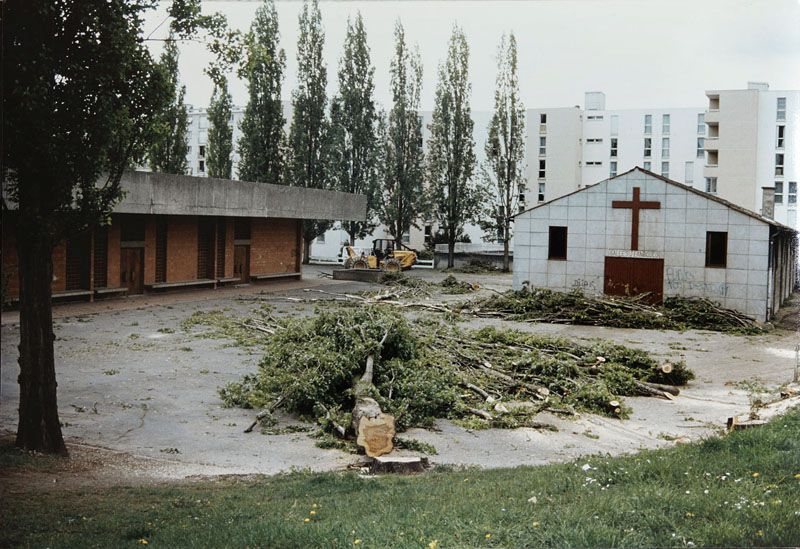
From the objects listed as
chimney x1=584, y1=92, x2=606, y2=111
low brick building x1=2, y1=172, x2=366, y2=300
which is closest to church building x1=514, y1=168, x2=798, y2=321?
low brick building x1=2, y1=172, x2=366, y2=300

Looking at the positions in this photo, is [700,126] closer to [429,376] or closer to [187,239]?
[187,239]

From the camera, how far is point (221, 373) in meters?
16.0

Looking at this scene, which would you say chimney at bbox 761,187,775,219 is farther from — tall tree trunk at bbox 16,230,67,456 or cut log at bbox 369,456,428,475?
tall tree trunk at bbox 16,230,67,456

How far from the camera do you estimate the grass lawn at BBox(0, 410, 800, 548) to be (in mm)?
6027

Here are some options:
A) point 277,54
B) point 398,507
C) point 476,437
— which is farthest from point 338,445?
point 277,54

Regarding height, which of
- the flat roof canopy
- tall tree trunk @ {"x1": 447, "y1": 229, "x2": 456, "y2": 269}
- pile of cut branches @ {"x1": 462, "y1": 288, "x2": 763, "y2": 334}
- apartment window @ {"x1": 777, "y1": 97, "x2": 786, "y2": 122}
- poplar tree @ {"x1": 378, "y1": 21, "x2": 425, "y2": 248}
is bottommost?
pile of cut branches @ {"x1": 462, "y1": 288, "x2": 763, "y2": 334}

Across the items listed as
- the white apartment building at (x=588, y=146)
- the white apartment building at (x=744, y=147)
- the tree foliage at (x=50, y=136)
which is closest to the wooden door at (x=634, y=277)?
the tree foliage at (x=50, y=136)

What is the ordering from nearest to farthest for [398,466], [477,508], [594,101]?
[477,508] < [398,466] < [594,101]

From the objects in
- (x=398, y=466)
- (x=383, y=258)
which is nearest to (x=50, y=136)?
(x=398, y=466)

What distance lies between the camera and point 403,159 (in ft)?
179

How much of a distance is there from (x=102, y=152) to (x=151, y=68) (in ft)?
4.94

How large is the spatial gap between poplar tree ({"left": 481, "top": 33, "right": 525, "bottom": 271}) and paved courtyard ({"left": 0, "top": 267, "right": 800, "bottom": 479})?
3239 cm

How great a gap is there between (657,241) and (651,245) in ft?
0.81

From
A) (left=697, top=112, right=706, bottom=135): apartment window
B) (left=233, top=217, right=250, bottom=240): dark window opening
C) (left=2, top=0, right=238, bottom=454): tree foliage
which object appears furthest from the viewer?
(left=697, top=112, right=706, bottom=135): apartment window
